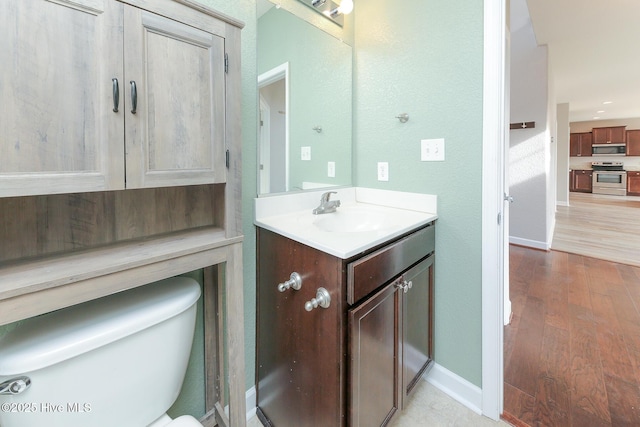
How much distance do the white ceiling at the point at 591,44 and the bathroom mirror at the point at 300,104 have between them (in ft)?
6.88

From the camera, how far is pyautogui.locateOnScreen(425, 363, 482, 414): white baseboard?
4.41ft

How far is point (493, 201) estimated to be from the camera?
4.11 feet

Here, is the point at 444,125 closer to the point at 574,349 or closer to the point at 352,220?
the point at 352,220

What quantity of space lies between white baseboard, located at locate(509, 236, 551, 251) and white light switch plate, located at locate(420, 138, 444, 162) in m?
3.30

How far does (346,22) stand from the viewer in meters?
1.73

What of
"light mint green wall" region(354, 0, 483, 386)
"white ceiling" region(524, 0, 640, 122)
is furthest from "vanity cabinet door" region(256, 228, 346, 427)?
"white ceiling" region(524, 0, 640, 122)

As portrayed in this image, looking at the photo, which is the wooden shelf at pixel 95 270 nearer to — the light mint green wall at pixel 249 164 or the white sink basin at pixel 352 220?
the light mint green wall at pixel 249 164

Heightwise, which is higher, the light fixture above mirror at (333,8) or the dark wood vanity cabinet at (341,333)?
the light fixture above mirror at (333,8)

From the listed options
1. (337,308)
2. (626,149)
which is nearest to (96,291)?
(337,308)

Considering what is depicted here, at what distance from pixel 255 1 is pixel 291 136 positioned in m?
0.61

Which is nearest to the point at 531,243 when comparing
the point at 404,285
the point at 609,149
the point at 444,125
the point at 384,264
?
the point at 444,125

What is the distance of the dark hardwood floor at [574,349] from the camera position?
1316 millimetres

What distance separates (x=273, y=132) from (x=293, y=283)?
0.79 m

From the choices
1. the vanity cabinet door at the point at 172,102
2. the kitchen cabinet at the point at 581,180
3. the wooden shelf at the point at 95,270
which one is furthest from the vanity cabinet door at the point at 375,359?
the kitchen cabinet at the point at 581,180
